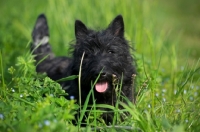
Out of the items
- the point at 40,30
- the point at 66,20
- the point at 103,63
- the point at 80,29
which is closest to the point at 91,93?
the point at 103,63

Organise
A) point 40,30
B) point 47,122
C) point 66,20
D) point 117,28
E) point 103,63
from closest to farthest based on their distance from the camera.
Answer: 1. point 47,122
2. point 103,63
3. point 117,28
4. point 40,30
5. point 66,20

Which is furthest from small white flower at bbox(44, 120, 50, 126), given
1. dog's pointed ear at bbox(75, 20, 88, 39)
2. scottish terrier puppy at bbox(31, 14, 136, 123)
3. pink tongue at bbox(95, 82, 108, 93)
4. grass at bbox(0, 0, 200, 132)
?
dog's pointed ear at bbox(75, 20, 88, 39)

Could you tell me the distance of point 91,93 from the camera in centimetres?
554

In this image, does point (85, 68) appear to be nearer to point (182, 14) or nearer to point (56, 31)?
point (56, 31)

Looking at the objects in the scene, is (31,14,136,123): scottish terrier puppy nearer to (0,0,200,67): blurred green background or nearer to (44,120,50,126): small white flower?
(44,120,50,126): small white flower

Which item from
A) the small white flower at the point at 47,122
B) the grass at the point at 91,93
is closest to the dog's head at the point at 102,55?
the grass at the point at 91,93

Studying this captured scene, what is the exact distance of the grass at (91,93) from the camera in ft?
13.4

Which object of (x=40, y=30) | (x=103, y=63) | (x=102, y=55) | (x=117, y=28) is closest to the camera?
(x=103, y=63)

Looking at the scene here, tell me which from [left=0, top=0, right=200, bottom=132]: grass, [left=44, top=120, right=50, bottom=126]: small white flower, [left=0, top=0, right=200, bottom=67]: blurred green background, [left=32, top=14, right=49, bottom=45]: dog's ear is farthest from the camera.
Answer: [left=0, top=0, right=200, bottom=67]: blurred green background

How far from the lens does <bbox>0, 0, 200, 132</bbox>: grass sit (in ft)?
13.4

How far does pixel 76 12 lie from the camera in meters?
9.60

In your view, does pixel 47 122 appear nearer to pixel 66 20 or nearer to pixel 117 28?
pixel 117 28

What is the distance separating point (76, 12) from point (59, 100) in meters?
5.46

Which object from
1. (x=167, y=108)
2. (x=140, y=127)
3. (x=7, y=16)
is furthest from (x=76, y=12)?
(x=140, y=127)
